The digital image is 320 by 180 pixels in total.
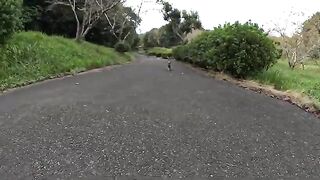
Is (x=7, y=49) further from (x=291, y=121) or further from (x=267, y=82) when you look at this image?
(x=291, y=121)

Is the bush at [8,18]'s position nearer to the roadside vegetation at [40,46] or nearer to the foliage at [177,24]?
the roadside vegetation at [40,46]

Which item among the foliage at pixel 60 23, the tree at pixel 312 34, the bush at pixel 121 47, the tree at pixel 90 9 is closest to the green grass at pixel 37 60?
the tree at pixel 90 9

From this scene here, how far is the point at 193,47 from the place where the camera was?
76.0ft

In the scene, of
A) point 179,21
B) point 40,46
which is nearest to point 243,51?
point 40,46

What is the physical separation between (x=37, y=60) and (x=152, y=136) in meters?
9.62

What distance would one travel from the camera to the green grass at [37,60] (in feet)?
41.2

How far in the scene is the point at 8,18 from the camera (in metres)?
12.9

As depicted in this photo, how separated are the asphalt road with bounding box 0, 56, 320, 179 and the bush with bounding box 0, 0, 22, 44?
146 inches

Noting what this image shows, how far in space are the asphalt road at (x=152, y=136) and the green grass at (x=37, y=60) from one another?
8.10ft

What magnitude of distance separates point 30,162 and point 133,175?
4.53ft

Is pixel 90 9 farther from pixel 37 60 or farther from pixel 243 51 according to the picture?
pixel 243 51

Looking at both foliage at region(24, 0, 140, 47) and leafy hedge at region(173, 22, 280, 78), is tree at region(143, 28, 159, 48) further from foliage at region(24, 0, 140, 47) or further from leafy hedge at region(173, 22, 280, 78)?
leafy hedge at region(173, 22, 280, 78)

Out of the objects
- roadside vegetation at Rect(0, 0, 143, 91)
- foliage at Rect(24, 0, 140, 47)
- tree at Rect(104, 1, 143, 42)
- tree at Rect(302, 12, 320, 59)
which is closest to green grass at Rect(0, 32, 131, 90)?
roadside vegetation at Rect(0, 0, 143, 91)

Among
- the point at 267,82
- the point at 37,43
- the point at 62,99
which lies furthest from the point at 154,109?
the point at 37,43
